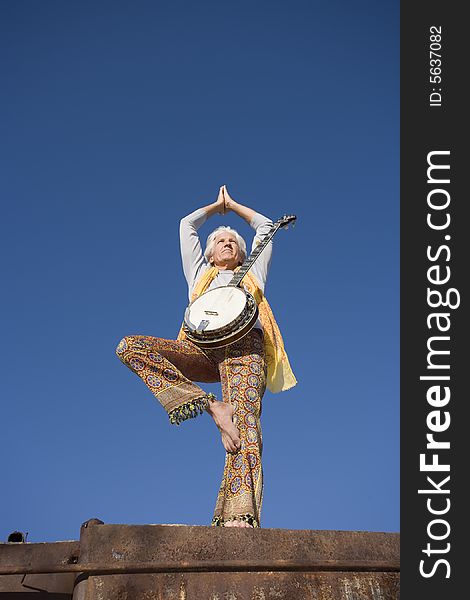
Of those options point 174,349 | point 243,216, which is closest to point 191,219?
point 243,216

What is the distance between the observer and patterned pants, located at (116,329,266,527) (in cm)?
474

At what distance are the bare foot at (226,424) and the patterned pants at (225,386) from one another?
0.05 metres

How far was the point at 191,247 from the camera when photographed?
6.38 meters

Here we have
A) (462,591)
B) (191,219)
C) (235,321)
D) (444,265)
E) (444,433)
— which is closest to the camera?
(462,591)

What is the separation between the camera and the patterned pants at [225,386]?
4.74 metres

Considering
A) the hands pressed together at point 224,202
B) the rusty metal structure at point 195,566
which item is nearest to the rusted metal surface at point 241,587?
the rusty metal structure at point 195,566

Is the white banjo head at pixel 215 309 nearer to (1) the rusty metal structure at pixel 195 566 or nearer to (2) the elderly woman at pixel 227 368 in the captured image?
(2) the elderly woman at pixel 227 368

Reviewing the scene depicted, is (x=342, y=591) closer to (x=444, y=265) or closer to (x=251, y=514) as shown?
(x=251, y=514)

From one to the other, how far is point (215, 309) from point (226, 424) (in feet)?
3.26

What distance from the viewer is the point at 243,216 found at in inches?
266

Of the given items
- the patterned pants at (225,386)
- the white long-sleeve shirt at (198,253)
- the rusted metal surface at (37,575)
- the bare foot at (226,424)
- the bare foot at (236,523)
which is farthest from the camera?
the white long-sleeve shirt at (198,253)

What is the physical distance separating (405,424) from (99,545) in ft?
6.00

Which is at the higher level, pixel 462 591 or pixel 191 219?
pixel 191 219

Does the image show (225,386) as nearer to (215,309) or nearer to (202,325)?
(202,325)
